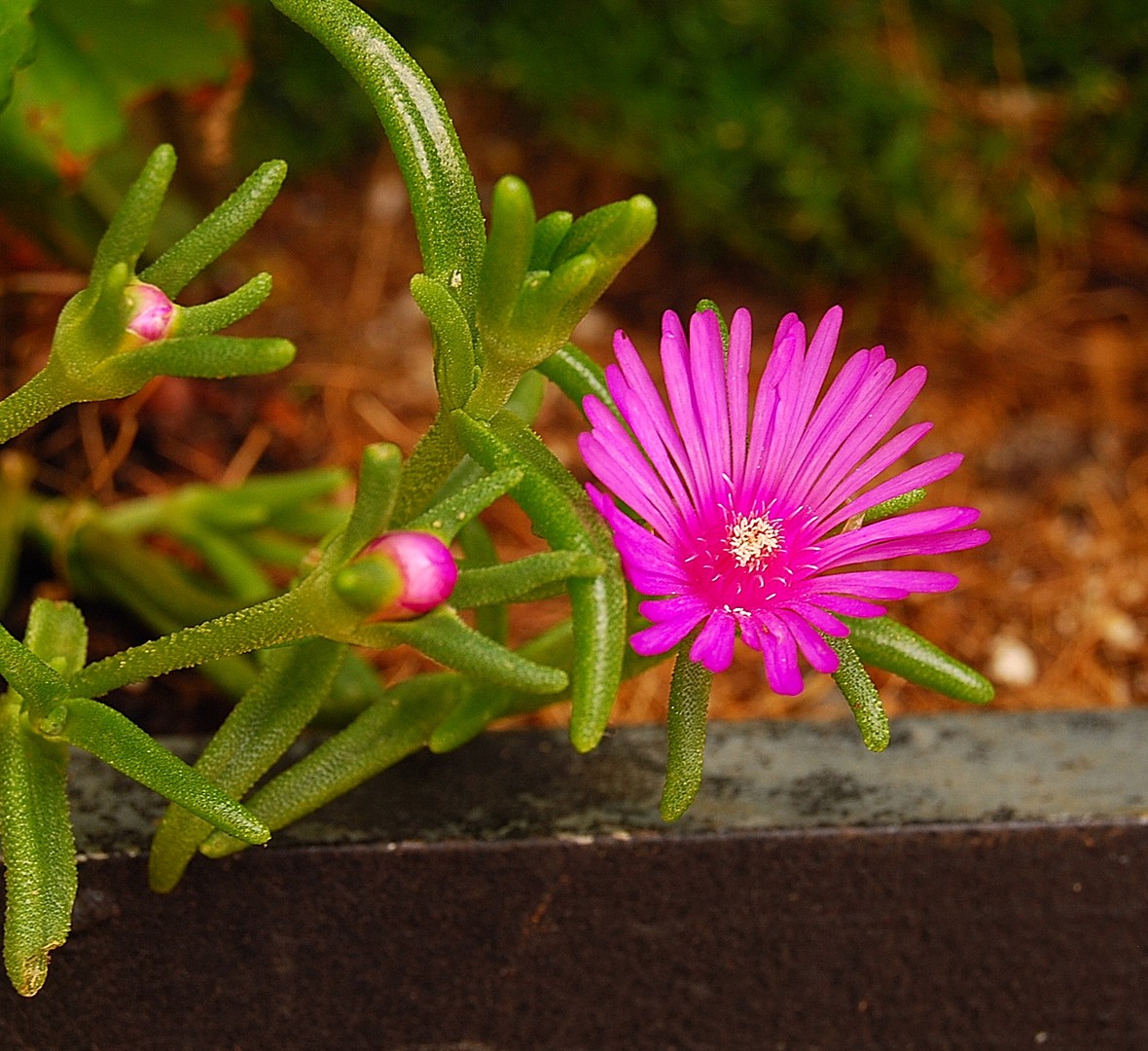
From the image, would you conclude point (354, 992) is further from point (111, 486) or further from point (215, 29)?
point (215, 29)

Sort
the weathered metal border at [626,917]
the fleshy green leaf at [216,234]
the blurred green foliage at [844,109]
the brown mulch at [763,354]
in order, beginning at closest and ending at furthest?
the fleshy green leaf at [216,234] → the weathered metal border at [626,917] → the brown mulch at [763,354] → the blurred green foliage at [844,109]

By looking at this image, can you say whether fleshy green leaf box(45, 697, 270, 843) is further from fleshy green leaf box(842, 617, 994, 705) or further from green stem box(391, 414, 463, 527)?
fleshy green leaf box(842, 617, 994, 705)

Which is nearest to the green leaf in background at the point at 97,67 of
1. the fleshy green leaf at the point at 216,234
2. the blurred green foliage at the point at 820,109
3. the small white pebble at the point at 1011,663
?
the blurred green foliage at the point at 820,109

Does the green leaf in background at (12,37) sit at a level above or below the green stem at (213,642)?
above

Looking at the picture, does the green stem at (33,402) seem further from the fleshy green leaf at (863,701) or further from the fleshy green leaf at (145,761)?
the fleshy green leaf at (863,701)

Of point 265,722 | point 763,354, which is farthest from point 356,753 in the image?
point 763,354

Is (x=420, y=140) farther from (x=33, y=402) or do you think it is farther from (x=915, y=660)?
(x=915, y=660)
